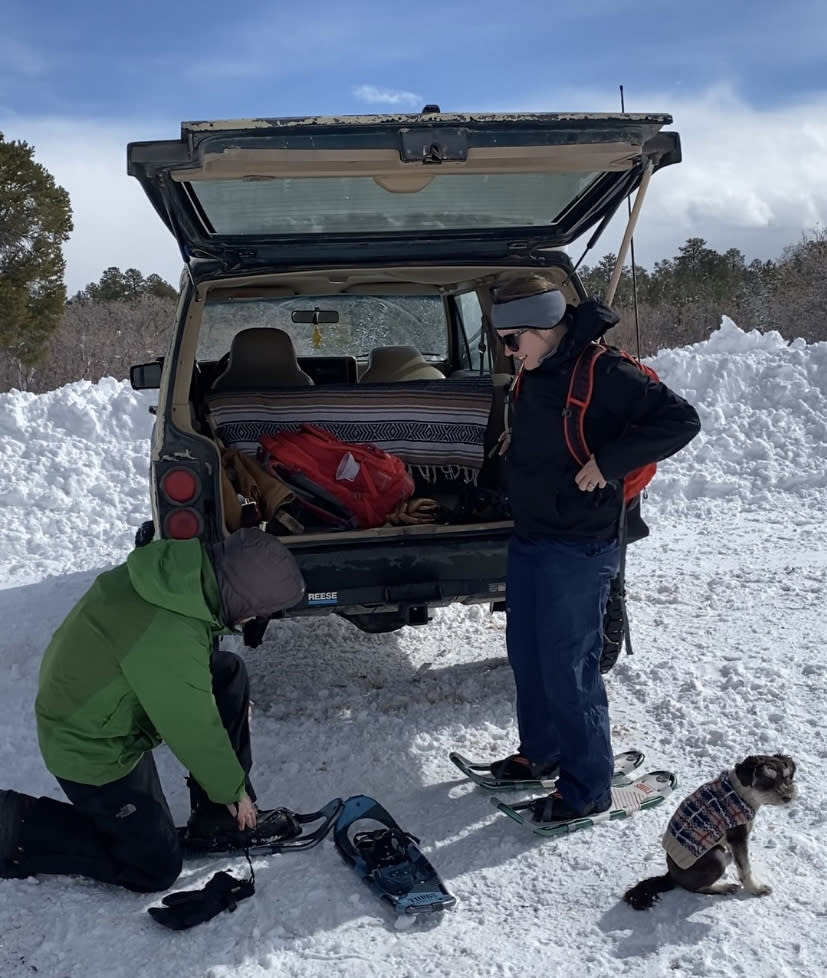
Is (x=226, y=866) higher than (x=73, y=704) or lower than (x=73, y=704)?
lower

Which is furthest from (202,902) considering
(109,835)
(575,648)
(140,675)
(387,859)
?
(575,648)

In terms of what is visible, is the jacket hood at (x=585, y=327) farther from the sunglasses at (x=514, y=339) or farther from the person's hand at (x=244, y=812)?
the person's hand at (x=244, y=812)

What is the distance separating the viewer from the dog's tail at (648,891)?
8.84 ft

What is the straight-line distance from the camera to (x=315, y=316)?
598 cm

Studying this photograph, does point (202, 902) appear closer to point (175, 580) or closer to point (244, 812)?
point (244, 812)

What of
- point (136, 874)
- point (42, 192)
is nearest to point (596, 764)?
point (136, 874)

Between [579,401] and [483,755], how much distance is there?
1.57 m

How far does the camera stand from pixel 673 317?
91.2 ft

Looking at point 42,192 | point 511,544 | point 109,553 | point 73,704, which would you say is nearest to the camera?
point 73,704

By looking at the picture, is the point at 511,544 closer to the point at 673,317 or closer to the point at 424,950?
the point at 424,950

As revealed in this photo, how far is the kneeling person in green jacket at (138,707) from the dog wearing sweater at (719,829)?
1.22 m

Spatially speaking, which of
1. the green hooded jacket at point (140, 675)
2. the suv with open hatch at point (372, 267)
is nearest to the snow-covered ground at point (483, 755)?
the green hooded jacket at point (140, 675)

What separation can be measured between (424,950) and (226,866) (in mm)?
825

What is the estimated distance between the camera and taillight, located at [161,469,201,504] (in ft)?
12.2
